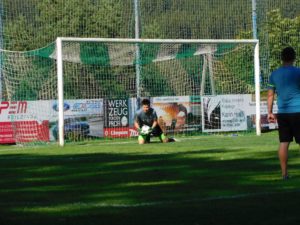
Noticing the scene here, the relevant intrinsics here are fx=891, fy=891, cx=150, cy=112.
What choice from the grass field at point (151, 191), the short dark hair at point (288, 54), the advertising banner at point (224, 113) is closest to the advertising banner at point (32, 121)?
the advertising banner at point (224, 113)

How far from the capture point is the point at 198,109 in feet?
101

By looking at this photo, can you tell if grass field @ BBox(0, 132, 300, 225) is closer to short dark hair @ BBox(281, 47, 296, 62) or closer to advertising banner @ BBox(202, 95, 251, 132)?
short dark hair @ BBox(281, 47, 296, 62)

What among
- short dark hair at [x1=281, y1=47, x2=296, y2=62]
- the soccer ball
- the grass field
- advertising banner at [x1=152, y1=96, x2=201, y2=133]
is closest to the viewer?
the grass field

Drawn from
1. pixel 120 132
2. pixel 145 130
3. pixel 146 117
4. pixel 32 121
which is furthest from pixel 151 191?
pixel 120 132

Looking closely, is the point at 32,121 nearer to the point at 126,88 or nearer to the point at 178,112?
the point at 126,88

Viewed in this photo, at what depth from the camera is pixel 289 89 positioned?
1143cm

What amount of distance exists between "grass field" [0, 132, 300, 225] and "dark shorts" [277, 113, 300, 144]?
1.74 ft

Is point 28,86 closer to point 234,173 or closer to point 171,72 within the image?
point 171,72

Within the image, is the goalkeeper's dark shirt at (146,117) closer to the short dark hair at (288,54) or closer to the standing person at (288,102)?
the standing person at (288,102)

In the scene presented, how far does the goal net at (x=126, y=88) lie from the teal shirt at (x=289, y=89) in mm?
14966

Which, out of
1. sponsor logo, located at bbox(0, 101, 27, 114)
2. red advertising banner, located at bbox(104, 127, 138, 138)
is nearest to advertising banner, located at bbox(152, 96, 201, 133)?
red advertising banner, located at bbox(104, 127, 138, 138)

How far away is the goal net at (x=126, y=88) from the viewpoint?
92.3 feet

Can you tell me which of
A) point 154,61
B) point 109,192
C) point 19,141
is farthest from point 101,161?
point 154,61

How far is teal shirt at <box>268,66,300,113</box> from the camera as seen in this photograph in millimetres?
11422
